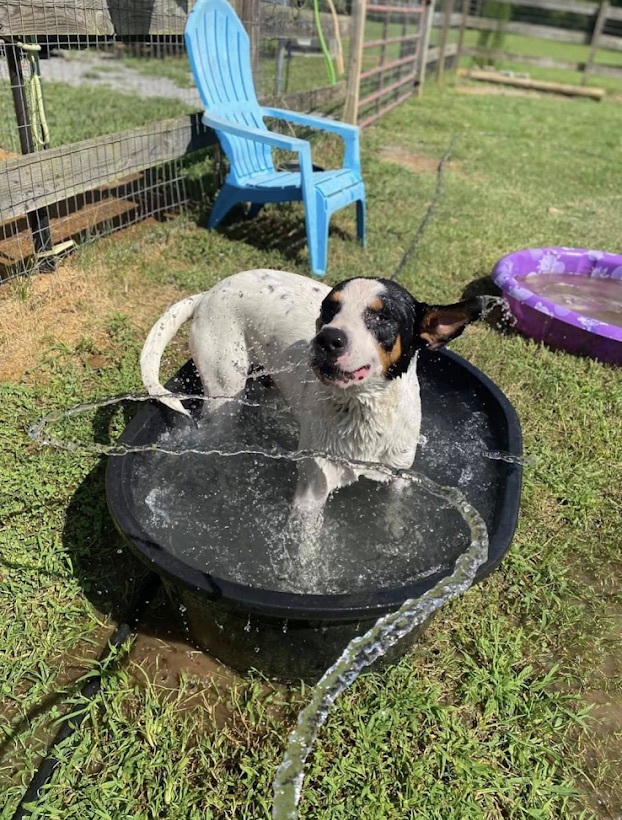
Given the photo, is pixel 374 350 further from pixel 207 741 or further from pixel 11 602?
pixel 11 602

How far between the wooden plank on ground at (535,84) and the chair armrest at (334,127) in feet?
43.0

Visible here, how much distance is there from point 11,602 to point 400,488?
1.65 metres

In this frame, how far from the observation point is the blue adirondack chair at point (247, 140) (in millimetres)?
5105

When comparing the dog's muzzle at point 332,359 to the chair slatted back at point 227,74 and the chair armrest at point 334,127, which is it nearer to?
the chair slatted back at point 227,74

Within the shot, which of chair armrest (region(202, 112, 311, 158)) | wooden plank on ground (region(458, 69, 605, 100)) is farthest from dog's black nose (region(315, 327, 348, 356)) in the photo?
wooden plank on ground (region(458, 69, 605, 100))

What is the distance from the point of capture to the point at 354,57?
25.4ft

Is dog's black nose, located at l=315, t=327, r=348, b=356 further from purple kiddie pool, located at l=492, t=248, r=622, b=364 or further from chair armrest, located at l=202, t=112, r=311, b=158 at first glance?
chair armrest, located at l=202, t=112, r=311, b=158

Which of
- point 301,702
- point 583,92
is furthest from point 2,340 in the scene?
point 583,92

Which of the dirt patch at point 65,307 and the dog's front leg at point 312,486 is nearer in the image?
the dog's front leg at point 312,486

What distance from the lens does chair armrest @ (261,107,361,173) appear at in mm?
5629

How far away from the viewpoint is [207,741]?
2135 mm

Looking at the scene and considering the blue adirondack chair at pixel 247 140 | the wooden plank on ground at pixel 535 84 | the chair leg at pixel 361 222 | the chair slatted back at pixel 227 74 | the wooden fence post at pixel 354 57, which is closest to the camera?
the blue adirondack chair at pixel 247 140

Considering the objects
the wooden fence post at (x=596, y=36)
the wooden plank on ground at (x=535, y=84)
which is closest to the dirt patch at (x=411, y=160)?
the wooden plank on ground at (x=535, y=84)

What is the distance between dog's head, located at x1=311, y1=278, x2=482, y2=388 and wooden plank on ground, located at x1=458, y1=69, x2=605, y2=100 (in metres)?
16.9
